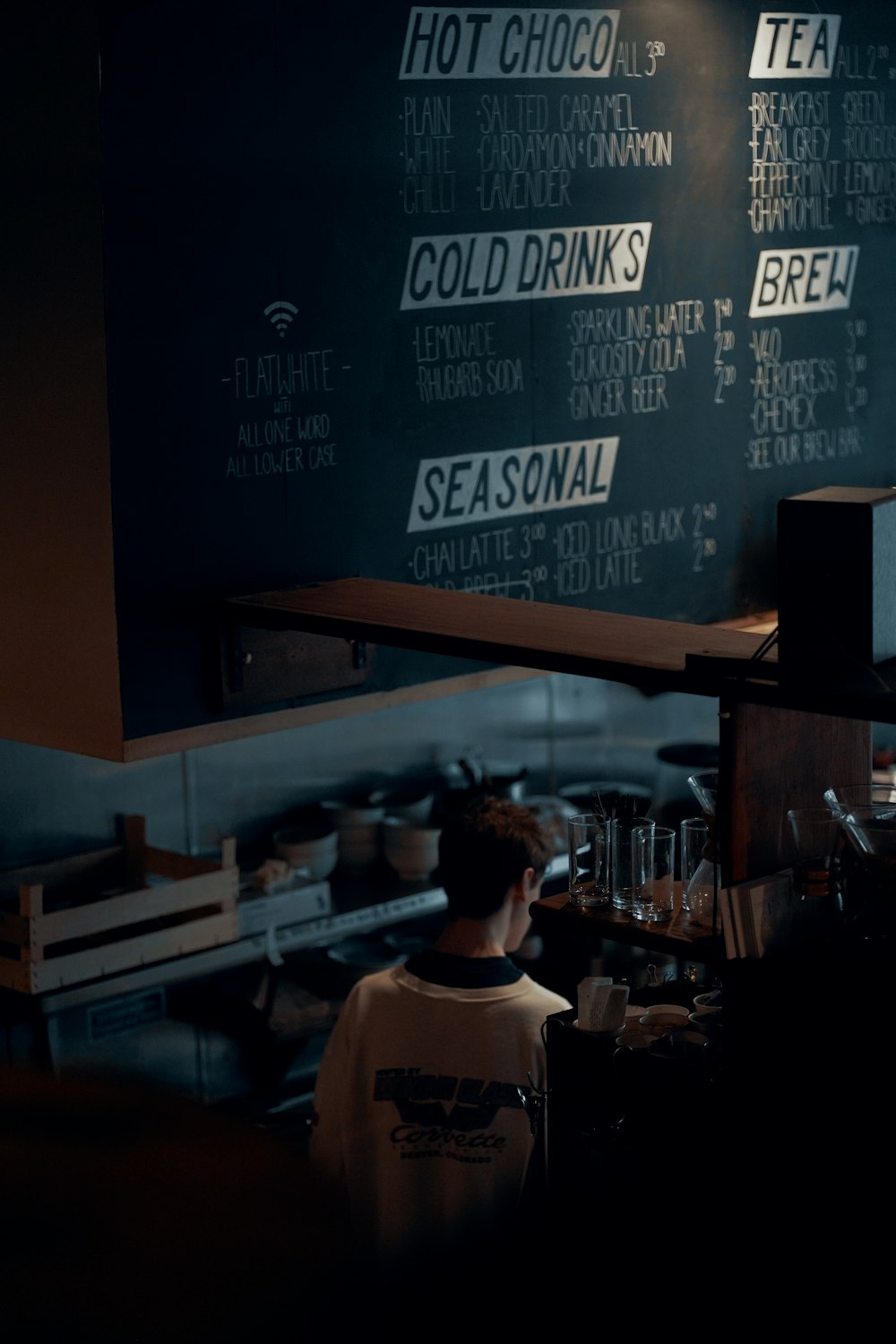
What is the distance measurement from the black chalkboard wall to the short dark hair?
38cm

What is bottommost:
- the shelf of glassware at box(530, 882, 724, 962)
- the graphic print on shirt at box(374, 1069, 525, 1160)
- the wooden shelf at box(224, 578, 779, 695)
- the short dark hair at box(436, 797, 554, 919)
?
the graphic print on shirt at box(374, 1069, 525, 1160)

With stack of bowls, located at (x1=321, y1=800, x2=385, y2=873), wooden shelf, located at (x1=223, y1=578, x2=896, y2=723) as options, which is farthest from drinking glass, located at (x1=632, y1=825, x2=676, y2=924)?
stack of bowls, located at (x1=321, y1=800, x2=385, y2=873)

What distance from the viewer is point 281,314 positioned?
3.24m

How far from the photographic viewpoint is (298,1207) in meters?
0.86

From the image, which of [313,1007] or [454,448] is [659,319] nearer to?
[454,448]

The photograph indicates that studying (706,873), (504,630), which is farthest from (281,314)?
(706,873)

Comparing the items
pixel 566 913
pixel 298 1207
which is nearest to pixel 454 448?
pixel 566 913

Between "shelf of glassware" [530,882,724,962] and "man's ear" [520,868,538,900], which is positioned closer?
"shelf of glassware" [530,882,724,962]

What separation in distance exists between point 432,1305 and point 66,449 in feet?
7.07

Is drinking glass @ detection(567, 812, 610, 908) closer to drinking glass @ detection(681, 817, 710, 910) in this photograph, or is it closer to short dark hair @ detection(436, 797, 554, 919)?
drinking glass @ detection(681, 817, 710, 910)

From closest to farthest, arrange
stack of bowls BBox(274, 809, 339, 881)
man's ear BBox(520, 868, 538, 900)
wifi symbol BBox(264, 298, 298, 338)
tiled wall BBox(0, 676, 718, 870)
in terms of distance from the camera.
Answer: wifi symbol BBox(264, 298, 298, 338) → man's ear BBox(520, 868, 538, 900) → tiled wall BBox(0, 676, 718, 870) → stack of bowls BBox(274, 809, 339, 881)

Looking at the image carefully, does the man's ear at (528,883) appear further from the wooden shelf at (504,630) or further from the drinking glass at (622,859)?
the drinking glass at (622,859)

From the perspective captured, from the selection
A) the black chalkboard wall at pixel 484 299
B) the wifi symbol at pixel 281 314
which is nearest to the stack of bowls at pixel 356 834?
the black chalkboard wall at pixel 484 299

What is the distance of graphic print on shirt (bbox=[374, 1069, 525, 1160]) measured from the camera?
3070 millimetres
